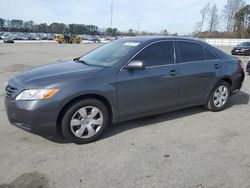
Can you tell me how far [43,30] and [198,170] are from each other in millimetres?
120428

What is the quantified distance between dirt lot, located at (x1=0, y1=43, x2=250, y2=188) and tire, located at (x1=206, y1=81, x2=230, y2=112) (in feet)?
2.11

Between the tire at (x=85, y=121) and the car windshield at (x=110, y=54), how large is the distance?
2.43 feet

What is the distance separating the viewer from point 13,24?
118 metres

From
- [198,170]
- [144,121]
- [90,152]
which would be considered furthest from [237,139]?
[90,152]

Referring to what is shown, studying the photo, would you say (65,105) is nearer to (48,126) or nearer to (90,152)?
(48,126)

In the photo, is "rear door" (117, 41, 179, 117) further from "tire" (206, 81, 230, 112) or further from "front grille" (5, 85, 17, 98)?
"front grille" (5, 85, 17, 98)

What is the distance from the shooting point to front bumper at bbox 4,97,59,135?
10.7 feet

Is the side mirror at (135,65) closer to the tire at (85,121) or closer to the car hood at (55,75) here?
the car hood at (55,75)

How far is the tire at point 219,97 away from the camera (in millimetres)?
5070

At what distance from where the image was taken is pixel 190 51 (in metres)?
4.66

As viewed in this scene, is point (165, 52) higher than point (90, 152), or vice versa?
point (165, 52)

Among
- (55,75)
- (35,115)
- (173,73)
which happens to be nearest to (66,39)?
(173,73)

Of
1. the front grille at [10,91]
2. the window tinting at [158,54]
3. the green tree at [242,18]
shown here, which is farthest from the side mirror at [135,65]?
the green tree at [242,18]

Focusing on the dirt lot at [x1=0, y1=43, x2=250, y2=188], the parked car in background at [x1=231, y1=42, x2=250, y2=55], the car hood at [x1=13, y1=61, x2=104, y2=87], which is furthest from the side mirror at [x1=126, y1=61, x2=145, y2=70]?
the parked car in background at [x1=231, y1=42, x2=250, y2=55]
